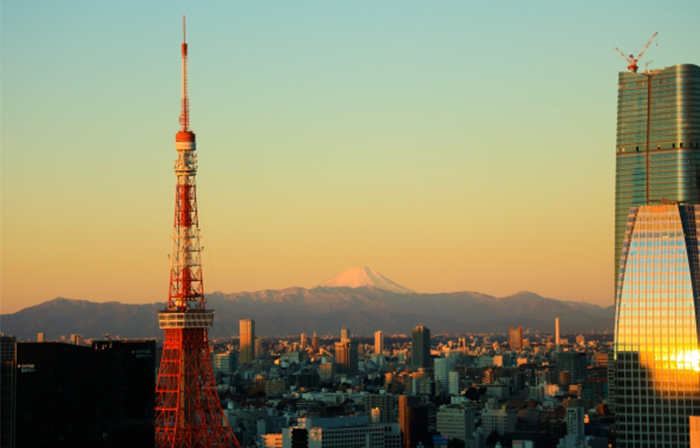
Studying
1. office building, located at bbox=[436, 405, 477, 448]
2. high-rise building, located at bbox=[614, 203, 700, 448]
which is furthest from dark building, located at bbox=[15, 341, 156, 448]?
office building, located at bbox=[436, 405, 477, 448]

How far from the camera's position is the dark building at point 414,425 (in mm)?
166375

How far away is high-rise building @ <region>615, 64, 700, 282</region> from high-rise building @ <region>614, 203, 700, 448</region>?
36.6 metres

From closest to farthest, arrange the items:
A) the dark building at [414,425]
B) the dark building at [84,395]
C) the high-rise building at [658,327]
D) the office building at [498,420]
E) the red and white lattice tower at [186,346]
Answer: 1. the dark building at [84,395]
2. the red and white lattice tower at [186,346]
3. the high-rise building at [658,327]
4. the dark building at [414,425]
5. the office building at [498,420]

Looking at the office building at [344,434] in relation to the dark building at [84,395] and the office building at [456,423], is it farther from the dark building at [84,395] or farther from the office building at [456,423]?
the dark building at [84,395]

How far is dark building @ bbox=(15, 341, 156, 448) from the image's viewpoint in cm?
6412

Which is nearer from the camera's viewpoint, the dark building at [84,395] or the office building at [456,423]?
the dark building at [84,395]

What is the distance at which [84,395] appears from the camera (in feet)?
223

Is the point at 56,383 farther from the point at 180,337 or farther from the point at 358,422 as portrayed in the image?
the point at 358,422

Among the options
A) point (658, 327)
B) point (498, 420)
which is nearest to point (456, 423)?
point (498, 420)

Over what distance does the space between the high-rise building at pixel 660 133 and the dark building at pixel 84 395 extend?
8552cm

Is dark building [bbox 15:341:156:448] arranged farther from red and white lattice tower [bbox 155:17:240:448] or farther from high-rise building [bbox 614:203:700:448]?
high-rise building [bbox 614:203:700:448]

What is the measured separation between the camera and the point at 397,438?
148 metres

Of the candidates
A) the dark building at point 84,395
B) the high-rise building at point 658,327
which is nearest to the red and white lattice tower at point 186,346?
the dark building at point 84,395

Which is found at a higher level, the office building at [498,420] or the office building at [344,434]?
the office building at [344,434]
